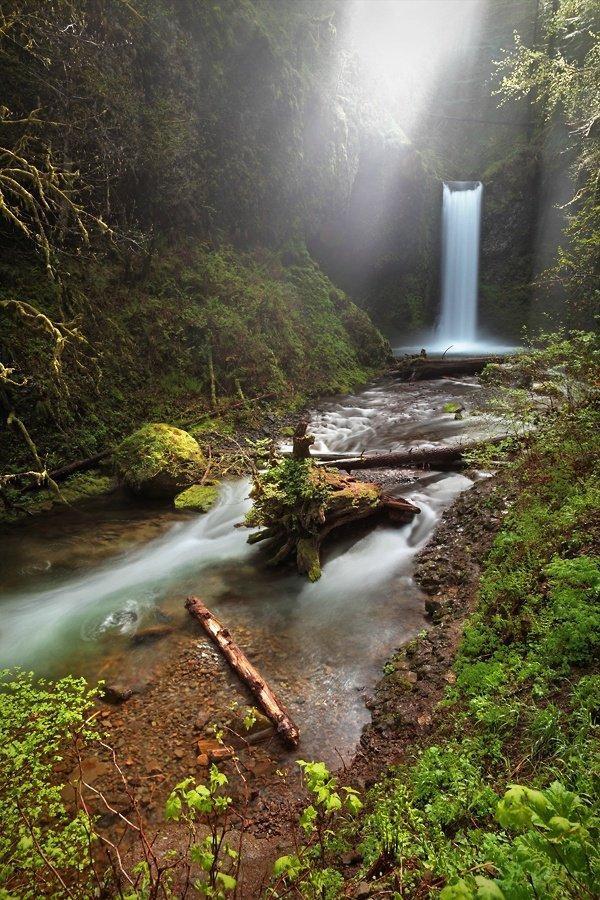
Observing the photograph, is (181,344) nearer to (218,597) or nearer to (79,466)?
(79,466)

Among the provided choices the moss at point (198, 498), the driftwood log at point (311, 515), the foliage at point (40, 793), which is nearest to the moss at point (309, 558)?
the driftwood log at point (311, 515)

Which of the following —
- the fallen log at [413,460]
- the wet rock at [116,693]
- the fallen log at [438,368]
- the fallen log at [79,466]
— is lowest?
the wet rock at [116,693]

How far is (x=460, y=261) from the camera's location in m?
24.1

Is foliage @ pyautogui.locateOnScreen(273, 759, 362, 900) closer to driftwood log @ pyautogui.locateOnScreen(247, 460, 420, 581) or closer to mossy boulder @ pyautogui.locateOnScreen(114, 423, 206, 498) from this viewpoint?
driftwood log @ pyautogui.locateOnScreen(247, 460, 420, 581)

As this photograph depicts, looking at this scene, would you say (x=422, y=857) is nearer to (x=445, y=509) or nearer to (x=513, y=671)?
(x=513, y=671)

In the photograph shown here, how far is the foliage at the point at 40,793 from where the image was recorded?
8.09 feet

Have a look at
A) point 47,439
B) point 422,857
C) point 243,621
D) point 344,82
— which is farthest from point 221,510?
point 344,82

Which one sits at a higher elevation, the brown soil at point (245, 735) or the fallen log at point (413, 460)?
the fallen log at point (413, 460)

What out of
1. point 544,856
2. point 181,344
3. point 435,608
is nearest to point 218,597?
point 435,608

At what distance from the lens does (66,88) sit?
9141 millimetres

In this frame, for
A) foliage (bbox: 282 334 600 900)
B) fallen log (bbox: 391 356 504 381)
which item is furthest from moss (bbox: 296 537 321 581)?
fallen log (bbox: 391 356 504 381)

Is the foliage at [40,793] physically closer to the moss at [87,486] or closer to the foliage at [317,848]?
the foliage at [317,848]

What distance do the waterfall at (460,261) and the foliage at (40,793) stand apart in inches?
925

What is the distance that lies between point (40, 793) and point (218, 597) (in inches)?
109
